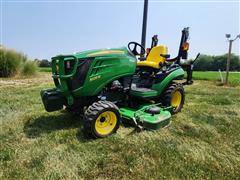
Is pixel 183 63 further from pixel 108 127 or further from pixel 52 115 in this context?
pixel 52 115

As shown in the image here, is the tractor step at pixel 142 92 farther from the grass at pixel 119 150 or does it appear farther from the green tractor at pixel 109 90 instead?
the grass at pixel 119 150

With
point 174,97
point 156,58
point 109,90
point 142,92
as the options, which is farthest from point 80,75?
point 174,97

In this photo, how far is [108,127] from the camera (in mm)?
2982

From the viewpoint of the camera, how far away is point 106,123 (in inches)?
118

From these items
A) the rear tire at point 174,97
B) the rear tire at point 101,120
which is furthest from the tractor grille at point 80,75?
the rear tire at point 174,97

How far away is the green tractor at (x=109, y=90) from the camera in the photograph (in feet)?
9.65

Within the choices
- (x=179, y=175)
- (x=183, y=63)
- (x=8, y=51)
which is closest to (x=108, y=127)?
(x=179, y=175)

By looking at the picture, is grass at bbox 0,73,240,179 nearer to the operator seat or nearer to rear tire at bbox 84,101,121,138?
rear tire at bbox 84,101,121,138

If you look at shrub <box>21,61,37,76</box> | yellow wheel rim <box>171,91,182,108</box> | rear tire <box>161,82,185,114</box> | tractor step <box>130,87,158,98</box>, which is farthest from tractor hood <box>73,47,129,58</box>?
shrub <box>21,61,37,76</box>

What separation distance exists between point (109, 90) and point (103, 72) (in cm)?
Answer: 42

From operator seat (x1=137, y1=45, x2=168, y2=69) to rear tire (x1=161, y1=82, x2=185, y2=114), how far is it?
0.47m

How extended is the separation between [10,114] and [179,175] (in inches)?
118

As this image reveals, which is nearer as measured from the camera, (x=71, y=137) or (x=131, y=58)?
(x=71, y=137)

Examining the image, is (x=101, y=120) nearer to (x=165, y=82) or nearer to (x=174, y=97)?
(x=165, y=82)
